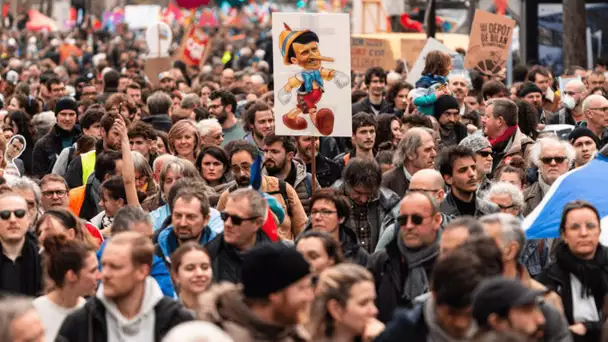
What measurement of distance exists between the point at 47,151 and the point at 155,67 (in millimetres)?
9370

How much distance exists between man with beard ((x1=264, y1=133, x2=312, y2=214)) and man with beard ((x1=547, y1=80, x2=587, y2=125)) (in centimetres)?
456

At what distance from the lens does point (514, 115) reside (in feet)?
42.1

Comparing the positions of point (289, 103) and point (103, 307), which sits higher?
point (289, 103)

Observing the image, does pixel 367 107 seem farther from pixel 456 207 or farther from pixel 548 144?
pixel 456 207

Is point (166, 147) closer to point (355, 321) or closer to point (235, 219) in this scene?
point (235, 219)

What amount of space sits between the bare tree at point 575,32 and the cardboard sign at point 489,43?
6448 mm

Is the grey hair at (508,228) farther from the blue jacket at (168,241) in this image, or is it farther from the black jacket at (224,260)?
the blue jacket at (168,241)

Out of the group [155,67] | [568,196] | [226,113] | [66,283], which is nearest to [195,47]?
[155,67]

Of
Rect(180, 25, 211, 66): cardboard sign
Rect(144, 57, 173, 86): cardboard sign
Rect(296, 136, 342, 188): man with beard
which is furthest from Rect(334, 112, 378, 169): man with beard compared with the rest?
Rect(180, 25, 211, 66): cardboard sign

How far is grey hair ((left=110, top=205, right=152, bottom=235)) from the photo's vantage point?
9.20 m

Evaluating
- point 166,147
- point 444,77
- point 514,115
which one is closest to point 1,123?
point 166,147

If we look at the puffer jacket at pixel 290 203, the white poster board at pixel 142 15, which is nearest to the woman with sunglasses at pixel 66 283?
the puffer jacket at pixel 290 203

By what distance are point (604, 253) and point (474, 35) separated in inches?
396

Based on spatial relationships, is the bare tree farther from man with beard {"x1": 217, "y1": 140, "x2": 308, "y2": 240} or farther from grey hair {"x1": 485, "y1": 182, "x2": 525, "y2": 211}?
grey hair {"x1": 485, "y1": 182, "x2": 525, "y2": 211}
